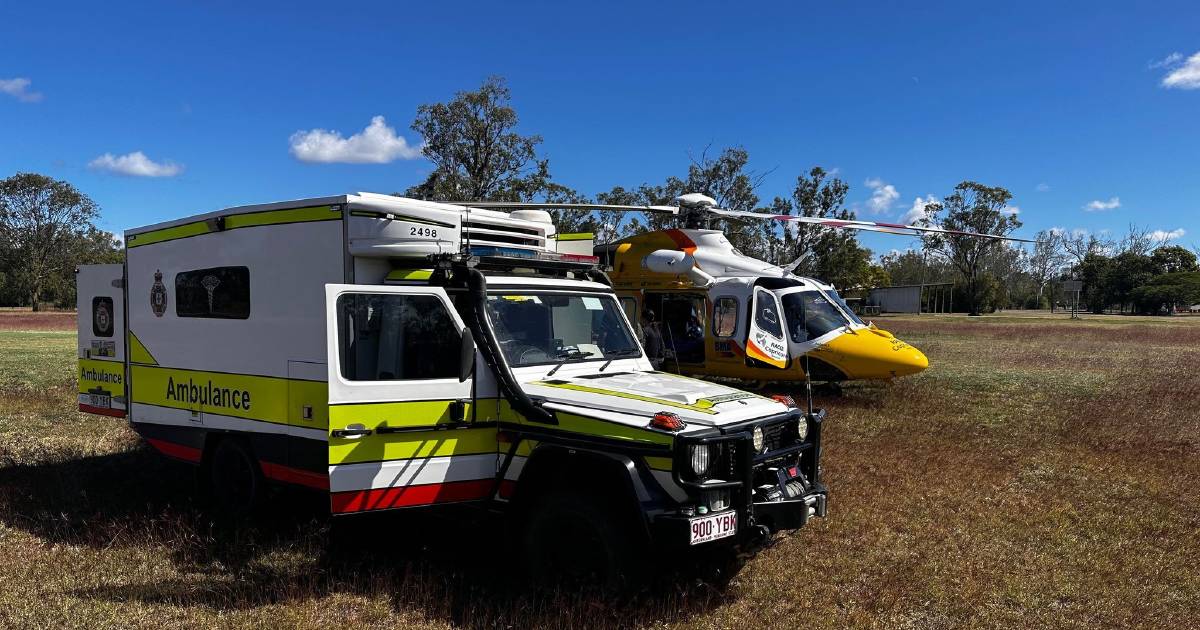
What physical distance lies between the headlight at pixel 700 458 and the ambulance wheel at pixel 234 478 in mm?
3903

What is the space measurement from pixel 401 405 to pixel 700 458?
78.1 inches

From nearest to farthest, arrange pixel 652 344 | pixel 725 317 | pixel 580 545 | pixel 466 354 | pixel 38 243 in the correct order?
pixel 580 545, pixel 466 354, pixel 652 344, pixel 725 317, pixel 38 243

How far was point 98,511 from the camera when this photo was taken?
729 cm

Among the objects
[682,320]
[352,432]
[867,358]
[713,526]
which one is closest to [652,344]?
[713,526]

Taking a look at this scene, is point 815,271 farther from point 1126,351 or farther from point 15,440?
point 15,440

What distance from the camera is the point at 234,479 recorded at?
708 cm

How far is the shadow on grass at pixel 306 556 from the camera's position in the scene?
5.10 meters

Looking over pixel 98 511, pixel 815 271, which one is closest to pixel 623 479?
pixel 98 511

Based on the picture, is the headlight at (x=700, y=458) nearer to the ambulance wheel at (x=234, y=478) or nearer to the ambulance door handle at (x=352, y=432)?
the ambulance door handle at (x=352, y=432)

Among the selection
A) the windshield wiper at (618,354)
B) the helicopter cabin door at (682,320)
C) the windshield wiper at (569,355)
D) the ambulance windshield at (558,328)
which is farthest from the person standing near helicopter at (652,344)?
the helicopter cabin door at (682,320)

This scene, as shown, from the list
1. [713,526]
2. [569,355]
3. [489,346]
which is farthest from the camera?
[569,355]

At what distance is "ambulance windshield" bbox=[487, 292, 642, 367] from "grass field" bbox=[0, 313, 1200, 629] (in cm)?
140

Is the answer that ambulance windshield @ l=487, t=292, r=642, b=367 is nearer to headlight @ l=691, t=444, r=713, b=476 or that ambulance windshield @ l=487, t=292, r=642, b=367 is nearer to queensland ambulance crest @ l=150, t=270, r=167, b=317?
headlight @ l=691, t=444, r=713, b=476

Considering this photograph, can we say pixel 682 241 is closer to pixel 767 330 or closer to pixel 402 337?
pixel 767 330
